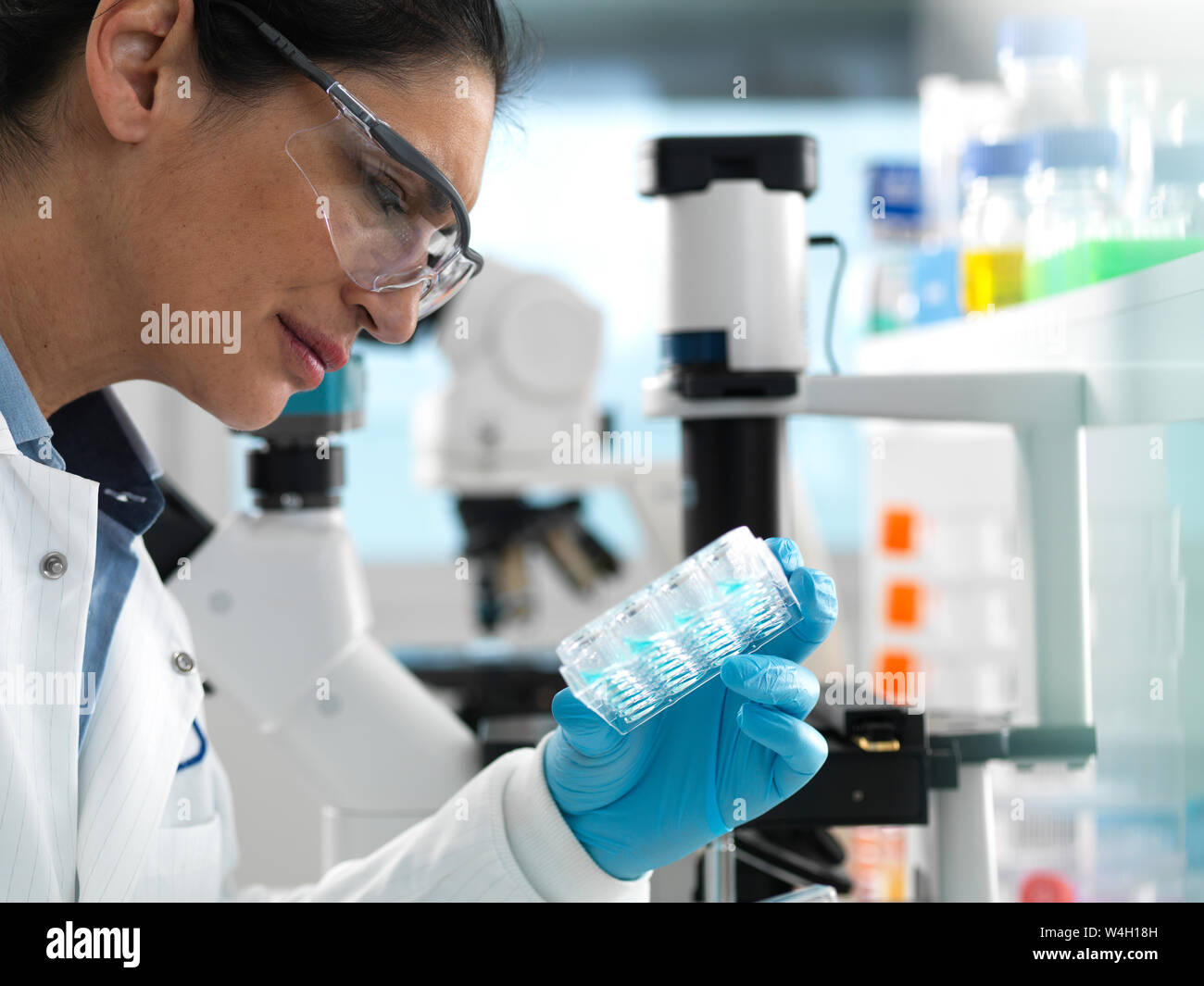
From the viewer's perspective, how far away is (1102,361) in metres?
0.90

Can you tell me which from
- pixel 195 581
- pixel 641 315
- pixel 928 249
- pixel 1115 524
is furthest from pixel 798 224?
pixel 641 315

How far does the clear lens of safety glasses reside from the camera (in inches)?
28.5

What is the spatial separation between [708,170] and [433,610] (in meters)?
2.98

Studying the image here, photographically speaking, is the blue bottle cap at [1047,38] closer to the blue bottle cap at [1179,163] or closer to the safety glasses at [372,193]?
the blue bottle cap at [1179,163]

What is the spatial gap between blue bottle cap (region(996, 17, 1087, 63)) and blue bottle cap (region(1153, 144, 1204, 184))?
1.43 feet

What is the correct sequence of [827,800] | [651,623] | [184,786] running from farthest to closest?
[184,786] → [827,800] → [651,623]

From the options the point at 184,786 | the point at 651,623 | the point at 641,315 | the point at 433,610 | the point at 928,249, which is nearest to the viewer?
the point at 651,623

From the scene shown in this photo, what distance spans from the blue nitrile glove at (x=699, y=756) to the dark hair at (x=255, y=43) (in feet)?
1.26

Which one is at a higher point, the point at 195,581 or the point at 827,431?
the point at 827,431

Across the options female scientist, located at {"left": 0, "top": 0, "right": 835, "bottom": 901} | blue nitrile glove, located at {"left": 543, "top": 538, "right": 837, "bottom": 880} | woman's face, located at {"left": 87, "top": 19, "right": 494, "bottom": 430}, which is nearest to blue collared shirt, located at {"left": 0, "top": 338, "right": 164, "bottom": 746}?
Result: female scientist, located at {"left": 0, "top": 0, "right": 835, "bottom": 901}

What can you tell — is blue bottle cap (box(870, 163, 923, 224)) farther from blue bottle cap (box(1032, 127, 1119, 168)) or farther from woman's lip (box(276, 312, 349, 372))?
woman's lip (box(276, 312, 349, 372))

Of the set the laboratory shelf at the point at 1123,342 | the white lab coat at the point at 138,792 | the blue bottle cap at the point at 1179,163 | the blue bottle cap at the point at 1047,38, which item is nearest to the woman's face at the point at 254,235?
the white lab coat at the point at 138,792

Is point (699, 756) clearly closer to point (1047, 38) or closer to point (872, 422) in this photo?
point (1047, 38)

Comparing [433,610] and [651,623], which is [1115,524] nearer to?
[651,623]
